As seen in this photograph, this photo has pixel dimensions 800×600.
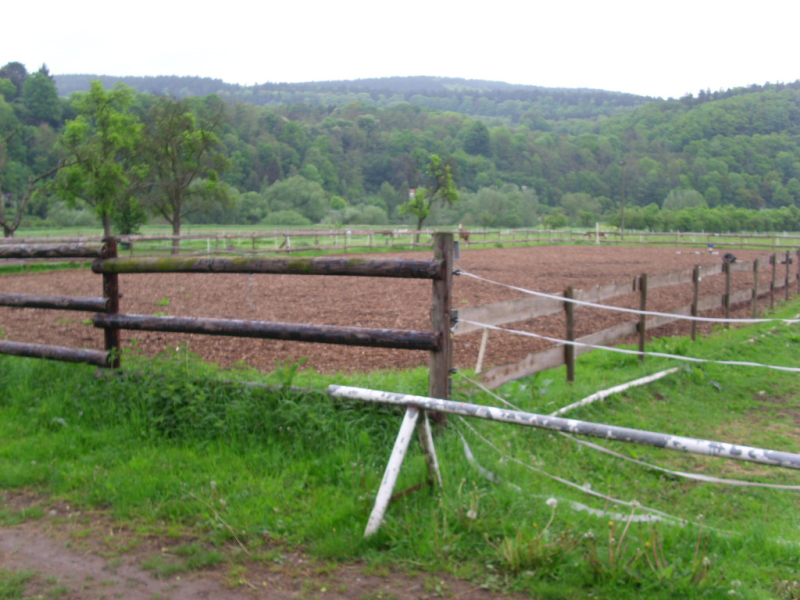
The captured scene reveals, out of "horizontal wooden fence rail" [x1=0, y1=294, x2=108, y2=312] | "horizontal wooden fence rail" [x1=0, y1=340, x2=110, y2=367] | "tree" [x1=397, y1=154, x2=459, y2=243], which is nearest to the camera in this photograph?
"horizontal wooden fence rail" [x1=0, y1=340, x2=110, y2=367]

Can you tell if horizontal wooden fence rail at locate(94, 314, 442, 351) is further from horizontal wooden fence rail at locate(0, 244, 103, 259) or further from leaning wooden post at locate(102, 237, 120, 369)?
horizontal wooden fence rail at locate(0, 244, 103, 259)

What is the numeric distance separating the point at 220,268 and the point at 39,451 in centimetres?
163

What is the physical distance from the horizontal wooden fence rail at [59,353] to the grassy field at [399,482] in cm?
13

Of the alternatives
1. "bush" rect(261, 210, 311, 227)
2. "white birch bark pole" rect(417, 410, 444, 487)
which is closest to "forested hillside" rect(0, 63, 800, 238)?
"bush" rect(261, 210, 311, 227)

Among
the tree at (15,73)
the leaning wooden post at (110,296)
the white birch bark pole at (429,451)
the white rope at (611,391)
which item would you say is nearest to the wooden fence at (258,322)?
the leaning wooden post at (110,296)

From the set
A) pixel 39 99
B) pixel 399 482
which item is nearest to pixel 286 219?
pixel 39 99

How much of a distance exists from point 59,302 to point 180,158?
42682 millimetres

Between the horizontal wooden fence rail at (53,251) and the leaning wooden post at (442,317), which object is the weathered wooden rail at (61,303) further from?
the leaning wooden post at (442,317)

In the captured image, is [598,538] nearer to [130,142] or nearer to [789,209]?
[130,142]

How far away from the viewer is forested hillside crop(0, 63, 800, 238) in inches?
1752

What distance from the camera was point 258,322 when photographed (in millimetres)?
4738

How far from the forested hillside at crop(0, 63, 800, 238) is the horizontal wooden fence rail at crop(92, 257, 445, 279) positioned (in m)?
33.6

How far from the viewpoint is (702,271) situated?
10883 mm

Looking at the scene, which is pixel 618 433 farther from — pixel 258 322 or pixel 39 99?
pixel 39 99
